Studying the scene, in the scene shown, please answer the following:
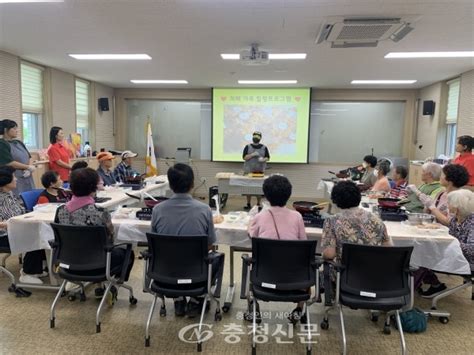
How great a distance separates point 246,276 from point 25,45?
440 cm

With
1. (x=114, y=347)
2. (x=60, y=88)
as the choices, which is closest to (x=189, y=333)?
(x=114, y=347)

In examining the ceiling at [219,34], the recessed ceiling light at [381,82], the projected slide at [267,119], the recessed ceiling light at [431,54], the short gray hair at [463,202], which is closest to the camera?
the short gray hair at [463,202]

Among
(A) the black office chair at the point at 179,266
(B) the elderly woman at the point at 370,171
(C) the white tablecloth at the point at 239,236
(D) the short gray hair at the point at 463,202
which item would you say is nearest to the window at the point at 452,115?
(B) the elderly woman at the point at 370,171

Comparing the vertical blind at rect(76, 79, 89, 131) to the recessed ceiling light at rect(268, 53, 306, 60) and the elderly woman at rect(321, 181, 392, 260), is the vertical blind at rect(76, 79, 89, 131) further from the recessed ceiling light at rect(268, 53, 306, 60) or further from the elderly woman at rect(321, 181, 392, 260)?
the elderly woman at rect(321, 181, 392, 260)

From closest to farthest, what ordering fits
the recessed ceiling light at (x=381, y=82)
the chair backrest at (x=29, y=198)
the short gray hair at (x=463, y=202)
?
the short gray hair at (x=463, y=202)
the chair backrest at (x=29, y=198)
the recessed ceiling light at (x=381, y=82)

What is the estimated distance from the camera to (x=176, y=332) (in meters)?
2.53

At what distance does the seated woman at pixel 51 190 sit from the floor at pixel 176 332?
2.92 ft

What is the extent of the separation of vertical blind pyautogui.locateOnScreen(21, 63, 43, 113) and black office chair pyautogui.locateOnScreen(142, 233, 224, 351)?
15.6 ft

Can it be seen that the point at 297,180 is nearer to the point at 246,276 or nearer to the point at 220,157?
the point at 220,157

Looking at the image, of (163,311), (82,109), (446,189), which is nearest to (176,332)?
(163,311)

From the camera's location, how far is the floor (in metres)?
2.33

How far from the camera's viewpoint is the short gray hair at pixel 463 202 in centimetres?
268

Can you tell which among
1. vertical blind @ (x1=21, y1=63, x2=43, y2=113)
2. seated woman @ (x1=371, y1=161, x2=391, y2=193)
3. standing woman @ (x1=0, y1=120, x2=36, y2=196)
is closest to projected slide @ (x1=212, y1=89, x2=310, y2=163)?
vertical blind @ (x1=21, y1=63, x2=43, y2=113)

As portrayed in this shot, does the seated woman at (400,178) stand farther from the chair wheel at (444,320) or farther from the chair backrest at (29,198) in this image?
the chair backrest at (29,198)
